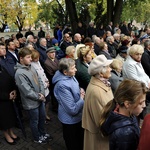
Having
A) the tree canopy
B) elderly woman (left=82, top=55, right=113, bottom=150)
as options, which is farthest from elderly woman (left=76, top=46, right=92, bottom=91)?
the tree canopy

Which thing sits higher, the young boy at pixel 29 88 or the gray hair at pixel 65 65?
the gray hair at pixel 65 65

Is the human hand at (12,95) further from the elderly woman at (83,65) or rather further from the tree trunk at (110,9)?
the tree trunk at (110,9)

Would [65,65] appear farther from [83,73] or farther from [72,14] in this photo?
[72,14]

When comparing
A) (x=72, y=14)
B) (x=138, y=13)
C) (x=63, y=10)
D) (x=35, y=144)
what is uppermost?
(x=63, y=10)

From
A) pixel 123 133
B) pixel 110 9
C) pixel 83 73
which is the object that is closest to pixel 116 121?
pixel 123 133

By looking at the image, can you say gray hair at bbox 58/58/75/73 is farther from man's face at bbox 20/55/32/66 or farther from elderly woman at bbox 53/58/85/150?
man's face at bbox 20/55/32/66

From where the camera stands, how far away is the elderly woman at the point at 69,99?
111 inches

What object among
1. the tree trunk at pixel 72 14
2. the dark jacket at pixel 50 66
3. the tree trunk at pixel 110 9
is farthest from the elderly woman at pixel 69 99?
the tree trunk at pixel 110 9

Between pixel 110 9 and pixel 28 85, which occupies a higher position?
pixel 110 9

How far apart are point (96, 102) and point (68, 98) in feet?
1.68

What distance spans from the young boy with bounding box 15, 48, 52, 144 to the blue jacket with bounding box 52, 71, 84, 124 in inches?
26.5

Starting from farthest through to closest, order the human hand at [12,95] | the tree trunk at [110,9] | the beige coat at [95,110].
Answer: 1. the tree trunk at [110,9]
2. the human hand at [12,95]
3. the beige coat at [95,110]

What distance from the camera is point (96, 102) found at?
95.8 inches

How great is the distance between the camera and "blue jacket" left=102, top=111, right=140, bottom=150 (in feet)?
5.57
